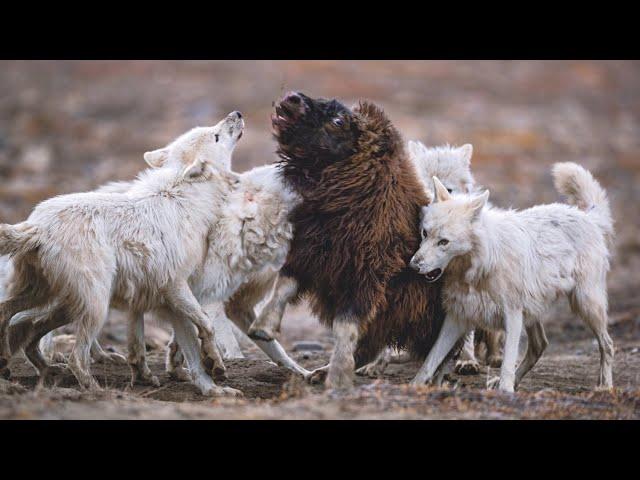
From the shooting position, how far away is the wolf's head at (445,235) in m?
7.93

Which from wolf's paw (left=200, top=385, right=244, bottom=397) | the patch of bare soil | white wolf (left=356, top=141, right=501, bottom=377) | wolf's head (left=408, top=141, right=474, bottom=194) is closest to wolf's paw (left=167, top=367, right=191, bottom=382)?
the patch of bare soil

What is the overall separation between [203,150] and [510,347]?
362 centimetres

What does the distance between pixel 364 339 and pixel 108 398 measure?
249 cm

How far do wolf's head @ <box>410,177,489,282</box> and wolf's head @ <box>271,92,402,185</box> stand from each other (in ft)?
2.79

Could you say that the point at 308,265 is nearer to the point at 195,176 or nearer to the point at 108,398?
the point at 195,176

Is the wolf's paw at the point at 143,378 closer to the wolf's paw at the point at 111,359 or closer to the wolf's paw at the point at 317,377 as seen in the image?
the wolf's paw at the point at 111,359

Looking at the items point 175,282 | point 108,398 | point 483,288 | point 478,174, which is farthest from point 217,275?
point 478,174

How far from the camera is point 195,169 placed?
8.52m

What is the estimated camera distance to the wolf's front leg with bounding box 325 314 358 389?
313 inches

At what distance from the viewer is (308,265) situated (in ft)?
27.0

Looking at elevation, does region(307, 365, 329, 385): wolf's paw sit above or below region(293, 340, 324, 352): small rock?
below

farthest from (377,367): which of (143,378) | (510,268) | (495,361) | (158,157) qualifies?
(158,157)

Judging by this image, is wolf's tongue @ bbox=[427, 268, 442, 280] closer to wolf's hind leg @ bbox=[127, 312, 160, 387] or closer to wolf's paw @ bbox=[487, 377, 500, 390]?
wolf's paw @ bbox=[487, 377, 500, 390]

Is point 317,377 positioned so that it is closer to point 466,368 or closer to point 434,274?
point 434,274
